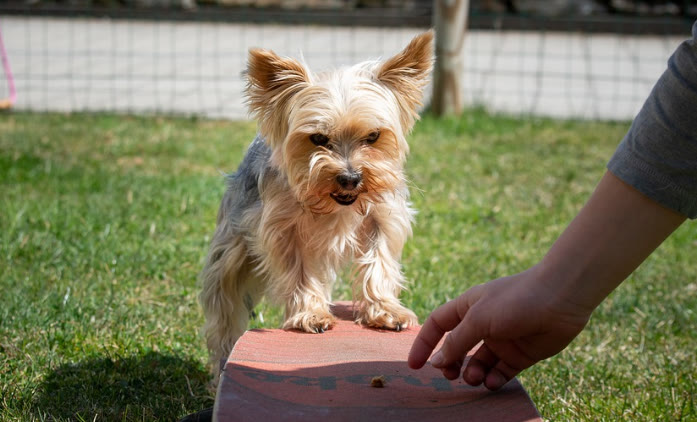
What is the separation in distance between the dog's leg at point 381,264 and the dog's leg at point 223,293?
52 centimetres

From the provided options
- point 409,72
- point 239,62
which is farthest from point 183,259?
point 239,62

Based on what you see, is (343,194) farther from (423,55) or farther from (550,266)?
(550,266)

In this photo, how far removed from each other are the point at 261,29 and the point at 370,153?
29.3 feet

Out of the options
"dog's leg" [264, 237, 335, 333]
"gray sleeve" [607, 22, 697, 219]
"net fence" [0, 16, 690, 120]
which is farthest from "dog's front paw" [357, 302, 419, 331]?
"net fence" [0, 16, 690, 120]

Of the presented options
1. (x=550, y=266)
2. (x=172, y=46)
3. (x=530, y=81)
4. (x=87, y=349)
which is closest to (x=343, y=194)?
(x=87, y=349)

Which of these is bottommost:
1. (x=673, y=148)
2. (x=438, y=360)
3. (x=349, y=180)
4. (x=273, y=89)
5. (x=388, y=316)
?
(x=388, y=316)

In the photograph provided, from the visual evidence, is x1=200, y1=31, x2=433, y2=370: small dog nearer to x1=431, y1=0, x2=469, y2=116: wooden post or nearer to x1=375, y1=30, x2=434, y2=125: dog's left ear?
x1=375, y1=30, x2=434, y2=125: dog's left ear

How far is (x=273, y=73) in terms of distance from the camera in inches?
122

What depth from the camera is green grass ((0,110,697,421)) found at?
9.25 feet

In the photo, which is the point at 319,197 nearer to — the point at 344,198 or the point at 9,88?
the point at 344,198

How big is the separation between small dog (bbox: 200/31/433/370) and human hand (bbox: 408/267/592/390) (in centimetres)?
111

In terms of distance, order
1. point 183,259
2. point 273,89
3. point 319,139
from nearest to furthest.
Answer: point 319,139 → point 273,89 → point 183,259

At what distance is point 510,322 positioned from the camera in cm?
147

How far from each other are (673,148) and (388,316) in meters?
1.73
